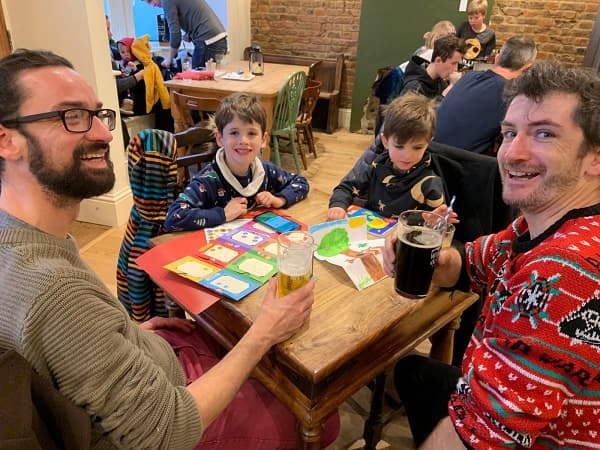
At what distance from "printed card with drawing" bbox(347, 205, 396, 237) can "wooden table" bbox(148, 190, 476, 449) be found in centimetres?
29

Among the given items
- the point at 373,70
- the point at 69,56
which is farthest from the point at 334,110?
the point at 69,56

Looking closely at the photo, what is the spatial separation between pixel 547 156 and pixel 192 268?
0.93 metres

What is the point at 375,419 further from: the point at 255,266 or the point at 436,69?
the point at 436,69

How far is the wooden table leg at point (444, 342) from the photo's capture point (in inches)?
60.6

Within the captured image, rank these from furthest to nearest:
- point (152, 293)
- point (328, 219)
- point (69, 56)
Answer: point (69, 56) < point (152, 293) < point (328, 219)

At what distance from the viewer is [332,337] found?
3.40 ft

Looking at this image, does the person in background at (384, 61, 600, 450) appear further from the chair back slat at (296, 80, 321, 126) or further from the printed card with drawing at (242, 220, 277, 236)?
the chair back slat at (296, 80, 321, 126)

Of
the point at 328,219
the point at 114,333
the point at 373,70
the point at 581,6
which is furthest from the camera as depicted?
the point at 373,70

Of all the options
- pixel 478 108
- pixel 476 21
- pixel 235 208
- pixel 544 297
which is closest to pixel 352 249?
pixel 235 208

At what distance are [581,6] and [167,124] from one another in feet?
15.8

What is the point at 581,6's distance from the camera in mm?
4992

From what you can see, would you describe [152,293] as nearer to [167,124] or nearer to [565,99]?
[565,99]

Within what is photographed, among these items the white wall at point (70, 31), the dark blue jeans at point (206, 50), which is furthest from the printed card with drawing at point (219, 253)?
the dark blue jeans at point (206, 50)

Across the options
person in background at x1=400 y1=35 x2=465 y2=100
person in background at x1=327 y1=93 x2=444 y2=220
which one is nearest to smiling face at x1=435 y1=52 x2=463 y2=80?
person in background at x1=400 y1=35 x2=465 y2=100
